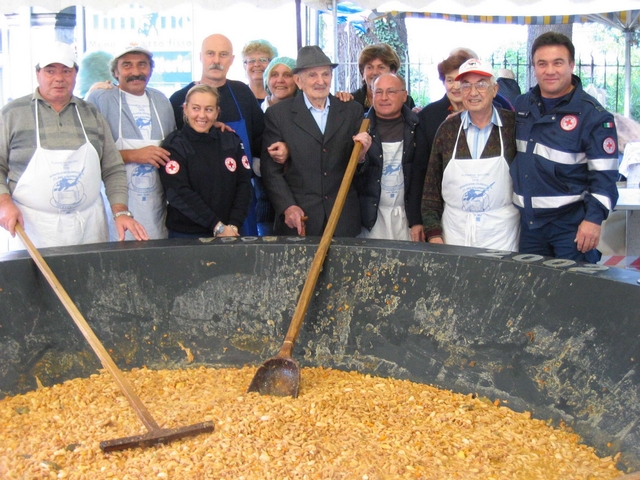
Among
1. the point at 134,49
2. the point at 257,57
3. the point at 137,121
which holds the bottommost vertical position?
the point at 137,121

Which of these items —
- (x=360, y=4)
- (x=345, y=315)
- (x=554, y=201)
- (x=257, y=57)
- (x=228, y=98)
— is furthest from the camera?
(x=257, y=57)

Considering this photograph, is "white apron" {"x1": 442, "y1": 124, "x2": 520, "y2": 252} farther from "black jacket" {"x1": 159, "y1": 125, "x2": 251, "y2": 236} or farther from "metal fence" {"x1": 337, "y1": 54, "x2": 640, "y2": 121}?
"metal fence" {"x1": 337, "y1": 54, "x2": 640, "y2": 121}

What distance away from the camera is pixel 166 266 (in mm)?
3145

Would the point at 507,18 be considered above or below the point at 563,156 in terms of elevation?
above

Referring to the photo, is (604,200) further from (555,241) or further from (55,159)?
(55,159)

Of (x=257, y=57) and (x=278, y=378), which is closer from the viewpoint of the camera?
(x=278, y=378)

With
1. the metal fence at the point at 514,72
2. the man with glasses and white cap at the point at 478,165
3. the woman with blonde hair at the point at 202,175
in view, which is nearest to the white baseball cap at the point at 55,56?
the woman with blonde hair at the point at 202,175

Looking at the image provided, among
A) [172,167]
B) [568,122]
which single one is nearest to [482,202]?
[568,122]

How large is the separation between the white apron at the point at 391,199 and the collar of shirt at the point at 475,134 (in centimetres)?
49

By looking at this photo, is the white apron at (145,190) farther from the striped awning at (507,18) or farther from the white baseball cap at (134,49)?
the striped awning at (507,18)

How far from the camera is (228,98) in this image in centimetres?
417

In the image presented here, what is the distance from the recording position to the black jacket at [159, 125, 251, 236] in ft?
12.2

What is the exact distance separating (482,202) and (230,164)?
1.32m

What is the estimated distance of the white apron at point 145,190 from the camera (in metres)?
3.87
